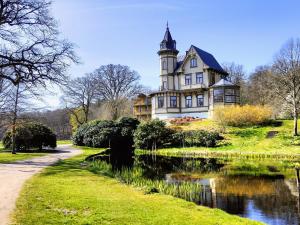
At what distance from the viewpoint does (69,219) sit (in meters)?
8.75

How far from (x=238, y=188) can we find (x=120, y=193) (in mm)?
6304

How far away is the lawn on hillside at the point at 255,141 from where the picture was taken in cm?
3058

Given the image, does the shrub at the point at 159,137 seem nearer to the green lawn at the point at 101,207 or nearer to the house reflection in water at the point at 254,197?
the house reflection in water at the point at 254,197

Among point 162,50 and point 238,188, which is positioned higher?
point 162,50

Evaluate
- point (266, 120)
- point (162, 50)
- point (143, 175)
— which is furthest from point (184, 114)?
point (143, 175)

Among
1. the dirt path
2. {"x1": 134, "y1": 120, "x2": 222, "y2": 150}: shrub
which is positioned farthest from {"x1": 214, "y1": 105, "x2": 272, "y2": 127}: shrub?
the dirt path

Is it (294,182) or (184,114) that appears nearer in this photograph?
(294,182)

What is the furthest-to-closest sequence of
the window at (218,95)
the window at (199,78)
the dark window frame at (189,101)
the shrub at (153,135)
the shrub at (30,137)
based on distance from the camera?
the dark window frame at (189,101) < the window at (199,78) < the window at (218,95) < the shrub at (153,135) < the shrub at (30,137)

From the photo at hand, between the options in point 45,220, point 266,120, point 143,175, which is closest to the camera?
point 45,220

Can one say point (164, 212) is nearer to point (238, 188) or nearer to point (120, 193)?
point (120, 193)

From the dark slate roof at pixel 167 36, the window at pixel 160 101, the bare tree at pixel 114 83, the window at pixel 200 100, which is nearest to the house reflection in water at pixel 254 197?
the window at pixel 200 100

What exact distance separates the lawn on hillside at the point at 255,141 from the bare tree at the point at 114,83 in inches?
925

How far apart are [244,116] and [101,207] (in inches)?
1299

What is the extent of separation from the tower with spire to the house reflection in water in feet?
114
